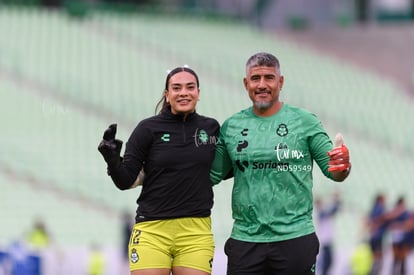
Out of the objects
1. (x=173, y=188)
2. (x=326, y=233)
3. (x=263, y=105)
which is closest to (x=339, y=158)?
(x=263, y=105)

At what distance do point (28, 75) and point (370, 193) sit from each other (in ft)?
30.4

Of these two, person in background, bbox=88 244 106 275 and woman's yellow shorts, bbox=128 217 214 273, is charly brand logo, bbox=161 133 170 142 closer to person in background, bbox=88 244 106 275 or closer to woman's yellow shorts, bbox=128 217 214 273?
woman's yellow shorts, bbox=128 217 214 273

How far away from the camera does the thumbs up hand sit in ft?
21.1

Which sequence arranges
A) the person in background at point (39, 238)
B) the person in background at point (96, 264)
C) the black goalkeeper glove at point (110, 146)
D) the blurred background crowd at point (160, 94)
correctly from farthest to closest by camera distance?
the blurred background crowd at point (160, 94), the person in background at point (39, 238), the person in background at point (96, 264), the black goalkeeper glove at point (110, 146)

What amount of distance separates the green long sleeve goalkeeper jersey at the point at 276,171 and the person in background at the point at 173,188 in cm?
22

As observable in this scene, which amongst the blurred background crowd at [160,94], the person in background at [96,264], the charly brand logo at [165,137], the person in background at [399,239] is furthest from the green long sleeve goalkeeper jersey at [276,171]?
the person in background at [399,239]

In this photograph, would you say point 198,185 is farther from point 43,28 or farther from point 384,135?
point 43,28

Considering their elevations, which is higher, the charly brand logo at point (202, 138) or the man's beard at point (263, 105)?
the man's beard at point (263, 105)

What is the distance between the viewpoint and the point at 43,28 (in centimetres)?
3222

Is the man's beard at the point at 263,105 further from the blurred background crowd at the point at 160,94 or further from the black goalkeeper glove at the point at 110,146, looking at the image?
the blurred background crowd at the point at 160,94

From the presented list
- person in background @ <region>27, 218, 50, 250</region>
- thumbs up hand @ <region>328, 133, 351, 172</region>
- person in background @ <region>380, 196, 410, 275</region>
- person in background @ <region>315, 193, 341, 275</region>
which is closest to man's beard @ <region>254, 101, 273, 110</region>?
thumbs up hand @ <region>328, 133, 351, 172</region>

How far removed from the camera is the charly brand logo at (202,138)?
6969 millimetres

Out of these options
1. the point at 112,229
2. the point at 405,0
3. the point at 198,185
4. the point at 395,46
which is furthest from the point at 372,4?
the point at 198,185

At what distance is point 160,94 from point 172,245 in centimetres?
2124
